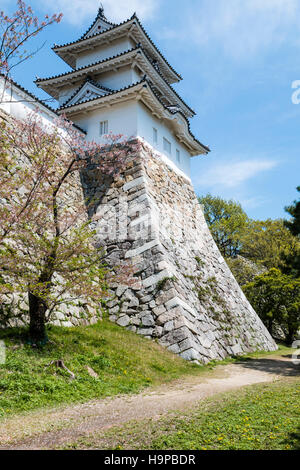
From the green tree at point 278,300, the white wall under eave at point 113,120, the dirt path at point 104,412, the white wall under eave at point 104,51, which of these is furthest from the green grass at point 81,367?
the white wall under eave at point 104,51

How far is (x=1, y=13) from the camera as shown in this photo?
4.77 meters

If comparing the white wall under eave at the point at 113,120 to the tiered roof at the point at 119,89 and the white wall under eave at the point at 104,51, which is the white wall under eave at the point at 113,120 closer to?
the tiered roof at the point at 119,89

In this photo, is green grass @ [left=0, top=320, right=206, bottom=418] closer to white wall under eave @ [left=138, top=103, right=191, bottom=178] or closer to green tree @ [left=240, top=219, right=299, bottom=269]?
white wall under eave @ [left=138, top=103, right=191, bottom=178]

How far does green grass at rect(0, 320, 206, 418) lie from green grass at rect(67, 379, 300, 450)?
6.07 ft

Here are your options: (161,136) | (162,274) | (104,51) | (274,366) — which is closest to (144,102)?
(161,136)

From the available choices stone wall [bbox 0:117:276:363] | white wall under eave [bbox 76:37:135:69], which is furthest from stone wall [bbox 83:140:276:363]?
white wall under eave [bbox 76:37:135:69]

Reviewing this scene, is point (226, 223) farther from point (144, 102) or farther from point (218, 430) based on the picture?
point (218, 430)

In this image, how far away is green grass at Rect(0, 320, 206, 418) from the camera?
5932 mm

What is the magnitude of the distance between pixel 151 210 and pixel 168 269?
275 cm

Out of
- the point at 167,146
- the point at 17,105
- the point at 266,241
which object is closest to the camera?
the point at 17,105

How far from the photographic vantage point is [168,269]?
1176 centimetres

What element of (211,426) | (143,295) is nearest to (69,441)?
(211,426)

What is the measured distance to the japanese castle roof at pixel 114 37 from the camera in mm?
17516
